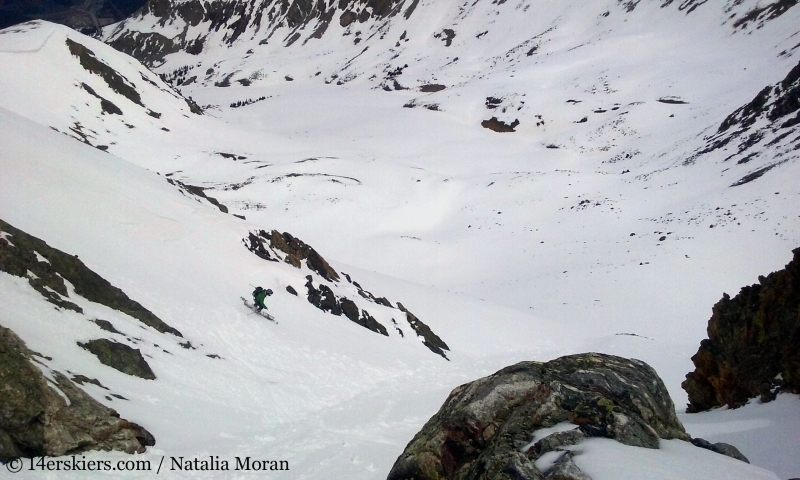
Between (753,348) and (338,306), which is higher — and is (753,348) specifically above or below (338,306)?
above

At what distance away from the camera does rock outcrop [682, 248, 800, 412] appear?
7.80 m

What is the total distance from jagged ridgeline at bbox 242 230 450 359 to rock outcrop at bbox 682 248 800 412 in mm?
10704

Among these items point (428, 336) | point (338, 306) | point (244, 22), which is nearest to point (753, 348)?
point (338, 306)

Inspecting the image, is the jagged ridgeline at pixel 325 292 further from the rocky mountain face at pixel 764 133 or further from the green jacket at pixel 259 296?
the rocky mountain face at pixel 764 133

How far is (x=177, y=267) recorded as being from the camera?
14.9 metres

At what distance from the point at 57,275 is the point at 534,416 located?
381 inches

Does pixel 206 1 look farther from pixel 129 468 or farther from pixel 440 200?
pixel 129 468

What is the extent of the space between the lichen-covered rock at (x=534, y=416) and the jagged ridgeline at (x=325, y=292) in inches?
490

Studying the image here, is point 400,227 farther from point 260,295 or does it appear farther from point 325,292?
point 260,295

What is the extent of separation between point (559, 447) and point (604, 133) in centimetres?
6040

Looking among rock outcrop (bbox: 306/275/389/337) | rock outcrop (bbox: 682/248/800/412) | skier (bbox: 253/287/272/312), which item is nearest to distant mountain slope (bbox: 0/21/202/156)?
rock outcrop (bbox: 306/275/389/337)

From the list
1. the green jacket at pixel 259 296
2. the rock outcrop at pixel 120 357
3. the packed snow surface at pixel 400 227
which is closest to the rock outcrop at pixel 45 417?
the packed snow surface at pixel 400 227

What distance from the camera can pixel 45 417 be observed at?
20.1ft

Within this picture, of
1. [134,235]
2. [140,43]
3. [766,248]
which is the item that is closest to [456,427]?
[134,235]
